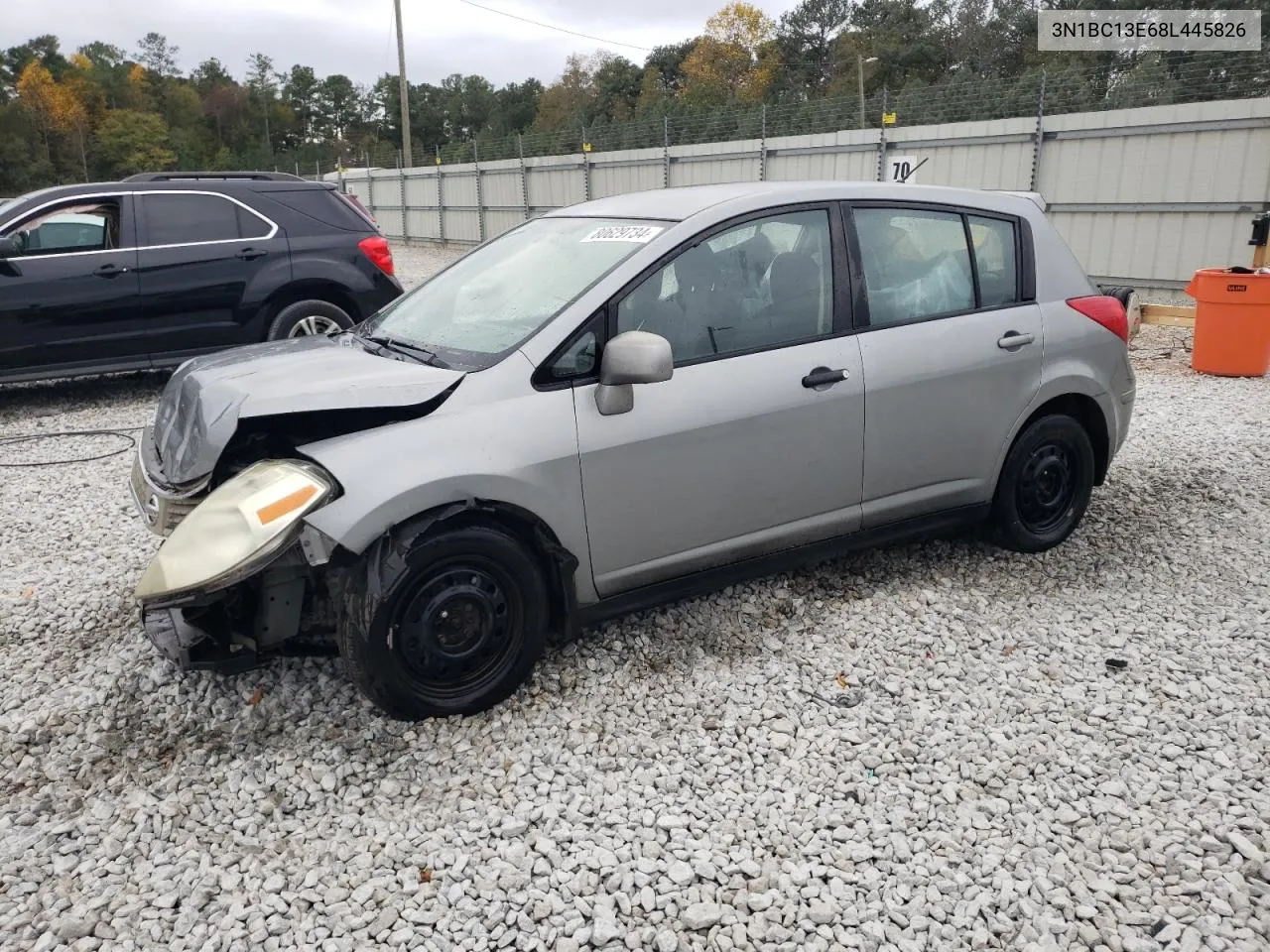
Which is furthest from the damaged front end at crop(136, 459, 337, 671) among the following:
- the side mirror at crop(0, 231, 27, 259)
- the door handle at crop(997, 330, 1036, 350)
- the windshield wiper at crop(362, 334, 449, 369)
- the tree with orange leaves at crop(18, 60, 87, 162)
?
the tree with orange leaves at crop(18, 60, 87, 162)

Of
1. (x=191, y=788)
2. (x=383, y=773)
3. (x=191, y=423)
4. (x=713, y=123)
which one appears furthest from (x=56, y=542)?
(x=713, y=123)

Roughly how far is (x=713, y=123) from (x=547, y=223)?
16.8 m

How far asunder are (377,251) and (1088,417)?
624 centimetres

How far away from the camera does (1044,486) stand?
15.0 feet

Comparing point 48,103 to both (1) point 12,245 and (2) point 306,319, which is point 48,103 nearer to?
(1) point 12,245

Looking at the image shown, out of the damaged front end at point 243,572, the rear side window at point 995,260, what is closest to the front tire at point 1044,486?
the rear side window at point 995,260

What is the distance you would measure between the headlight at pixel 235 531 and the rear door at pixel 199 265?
5.66 m

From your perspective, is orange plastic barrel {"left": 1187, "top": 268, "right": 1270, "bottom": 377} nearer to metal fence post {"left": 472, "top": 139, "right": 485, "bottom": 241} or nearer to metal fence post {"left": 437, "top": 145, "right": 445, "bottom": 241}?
metal fence post {"left": 472, "top": 139, "right": 485, "bottom": 241}

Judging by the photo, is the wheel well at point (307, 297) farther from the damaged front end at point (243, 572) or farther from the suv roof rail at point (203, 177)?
the damaged front end at point (243, 572)

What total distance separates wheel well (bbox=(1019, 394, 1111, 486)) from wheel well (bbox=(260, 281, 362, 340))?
606 centimetres

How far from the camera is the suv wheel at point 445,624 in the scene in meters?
3.01

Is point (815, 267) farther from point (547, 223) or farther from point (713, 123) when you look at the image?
point (713, 123)

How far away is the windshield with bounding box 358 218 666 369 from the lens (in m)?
3.49

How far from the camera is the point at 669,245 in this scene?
354cm
